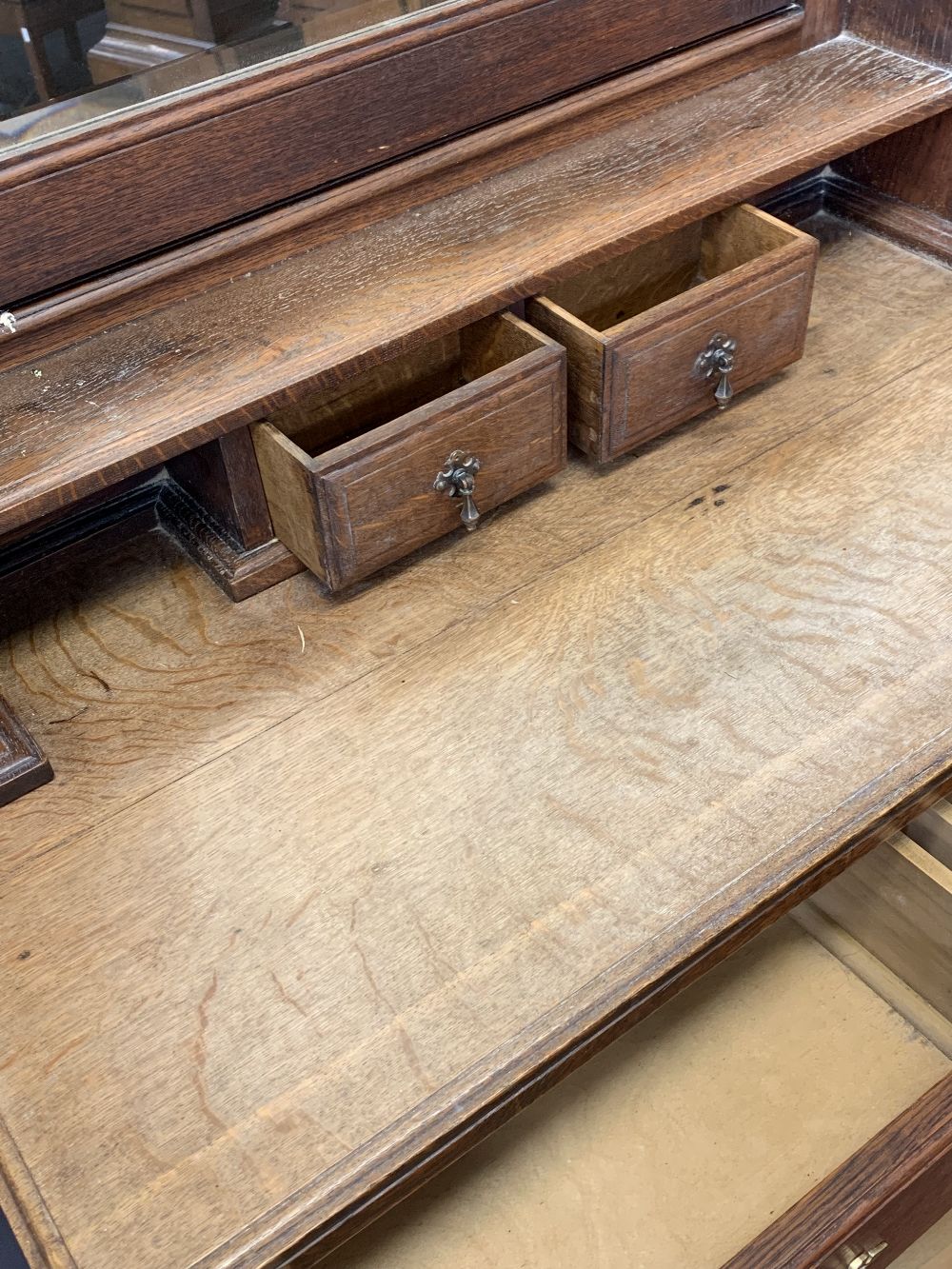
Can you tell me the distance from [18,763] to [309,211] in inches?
18.9

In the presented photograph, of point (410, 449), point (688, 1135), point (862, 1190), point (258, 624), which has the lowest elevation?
point (688, 1135)

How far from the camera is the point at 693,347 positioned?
3.42ft

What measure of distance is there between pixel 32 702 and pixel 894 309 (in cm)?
84

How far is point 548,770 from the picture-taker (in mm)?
858

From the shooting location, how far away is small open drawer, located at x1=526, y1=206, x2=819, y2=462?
1.01m

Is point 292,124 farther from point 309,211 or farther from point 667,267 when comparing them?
point 667,267

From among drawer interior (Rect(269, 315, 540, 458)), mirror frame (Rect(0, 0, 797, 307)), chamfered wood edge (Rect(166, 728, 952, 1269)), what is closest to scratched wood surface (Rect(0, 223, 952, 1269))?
chamfered wood edge (Rect(166, 728, 952, 1269))

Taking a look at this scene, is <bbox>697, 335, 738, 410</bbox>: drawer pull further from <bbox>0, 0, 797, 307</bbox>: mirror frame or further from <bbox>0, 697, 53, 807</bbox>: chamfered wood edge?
<bbox>0, 697, 53, 807</bbox>: chamfered wood edge

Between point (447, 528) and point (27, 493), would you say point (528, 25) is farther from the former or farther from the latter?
point (27, 493)

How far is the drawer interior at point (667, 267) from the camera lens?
3.65ft

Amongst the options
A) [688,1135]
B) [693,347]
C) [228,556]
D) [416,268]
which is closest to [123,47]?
[416,268]

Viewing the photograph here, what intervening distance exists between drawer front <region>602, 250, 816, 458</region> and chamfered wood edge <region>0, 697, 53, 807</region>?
496 millimetres

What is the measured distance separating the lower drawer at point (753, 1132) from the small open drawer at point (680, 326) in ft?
1.27

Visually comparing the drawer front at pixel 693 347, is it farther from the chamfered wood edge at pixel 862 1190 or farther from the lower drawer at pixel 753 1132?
the chamfered wood edge at pixel 862 1190
